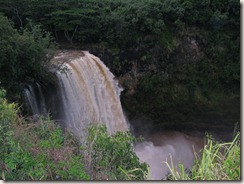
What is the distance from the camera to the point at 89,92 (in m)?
8.91

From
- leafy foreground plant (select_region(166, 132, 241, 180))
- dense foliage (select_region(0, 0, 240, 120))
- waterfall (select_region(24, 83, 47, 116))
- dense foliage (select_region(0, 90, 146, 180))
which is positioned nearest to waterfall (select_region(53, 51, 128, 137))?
waterfall (select_region(24, 83, 47, 116))

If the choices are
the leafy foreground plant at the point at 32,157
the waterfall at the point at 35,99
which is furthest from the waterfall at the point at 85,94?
the leafy foreground plant at the point at 32,157

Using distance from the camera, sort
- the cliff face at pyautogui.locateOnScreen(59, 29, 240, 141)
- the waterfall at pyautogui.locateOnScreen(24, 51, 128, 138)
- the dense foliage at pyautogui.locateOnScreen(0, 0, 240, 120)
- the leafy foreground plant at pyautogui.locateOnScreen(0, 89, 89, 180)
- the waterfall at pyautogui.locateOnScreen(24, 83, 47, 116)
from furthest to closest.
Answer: the cliff face at pyautogui.locateOnScreen(59, 29, 240, 141)
the dense foliage at pyautogui.locateOnScreen(0, 0, 240, 120)
the waterfall at pyautogui.locateOnScreen(24, 51, 128, 138)
the waterfall at pyautogui.locateOnScreen(24, 83, 47, 116)
the leafy foreground plant at pyautogui.locateOnScreen(0, 89, 89, 180)

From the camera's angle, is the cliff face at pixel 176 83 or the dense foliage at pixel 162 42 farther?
the cliff face at pixel 176 83

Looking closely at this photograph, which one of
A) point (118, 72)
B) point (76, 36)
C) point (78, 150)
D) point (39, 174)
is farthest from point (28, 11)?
point (39, 174)

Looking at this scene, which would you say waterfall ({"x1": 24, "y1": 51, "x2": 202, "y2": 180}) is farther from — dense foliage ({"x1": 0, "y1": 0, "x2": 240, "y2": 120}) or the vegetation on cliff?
the vegetation on cliff

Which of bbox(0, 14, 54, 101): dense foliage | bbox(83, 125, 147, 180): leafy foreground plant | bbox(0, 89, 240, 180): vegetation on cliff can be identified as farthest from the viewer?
bbox(0, 14, 54, 101): dense foliage

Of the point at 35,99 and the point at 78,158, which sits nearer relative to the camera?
the point at 78,158

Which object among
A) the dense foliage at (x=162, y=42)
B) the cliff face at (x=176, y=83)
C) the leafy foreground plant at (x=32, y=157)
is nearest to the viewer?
the leafy foreground plant at (x=32, y=157)

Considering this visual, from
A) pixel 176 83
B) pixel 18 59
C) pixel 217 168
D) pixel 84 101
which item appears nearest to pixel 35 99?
pixel 18 59

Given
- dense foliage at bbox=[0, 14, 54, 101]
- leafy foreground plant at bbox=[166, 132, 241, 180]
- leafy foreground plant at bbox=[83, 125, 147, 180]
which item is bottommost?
leafy foreground plant at bbox=[83, 125, 147, 180]

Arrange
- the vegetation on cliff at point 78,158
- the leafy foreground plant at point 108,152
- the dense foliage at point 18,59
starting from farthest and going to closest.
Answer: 1. the dense foliage at point 18,59
2. the leafy foreground plant at point 108,152
3. the vegetation on cliff at point 78,158

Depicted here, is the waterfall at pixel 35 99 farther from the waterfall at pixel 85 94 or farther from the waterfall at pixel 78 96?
the waterfall at pixel 85 94

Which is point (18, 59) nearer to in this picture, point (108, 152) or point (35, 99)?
point (35, 99)
